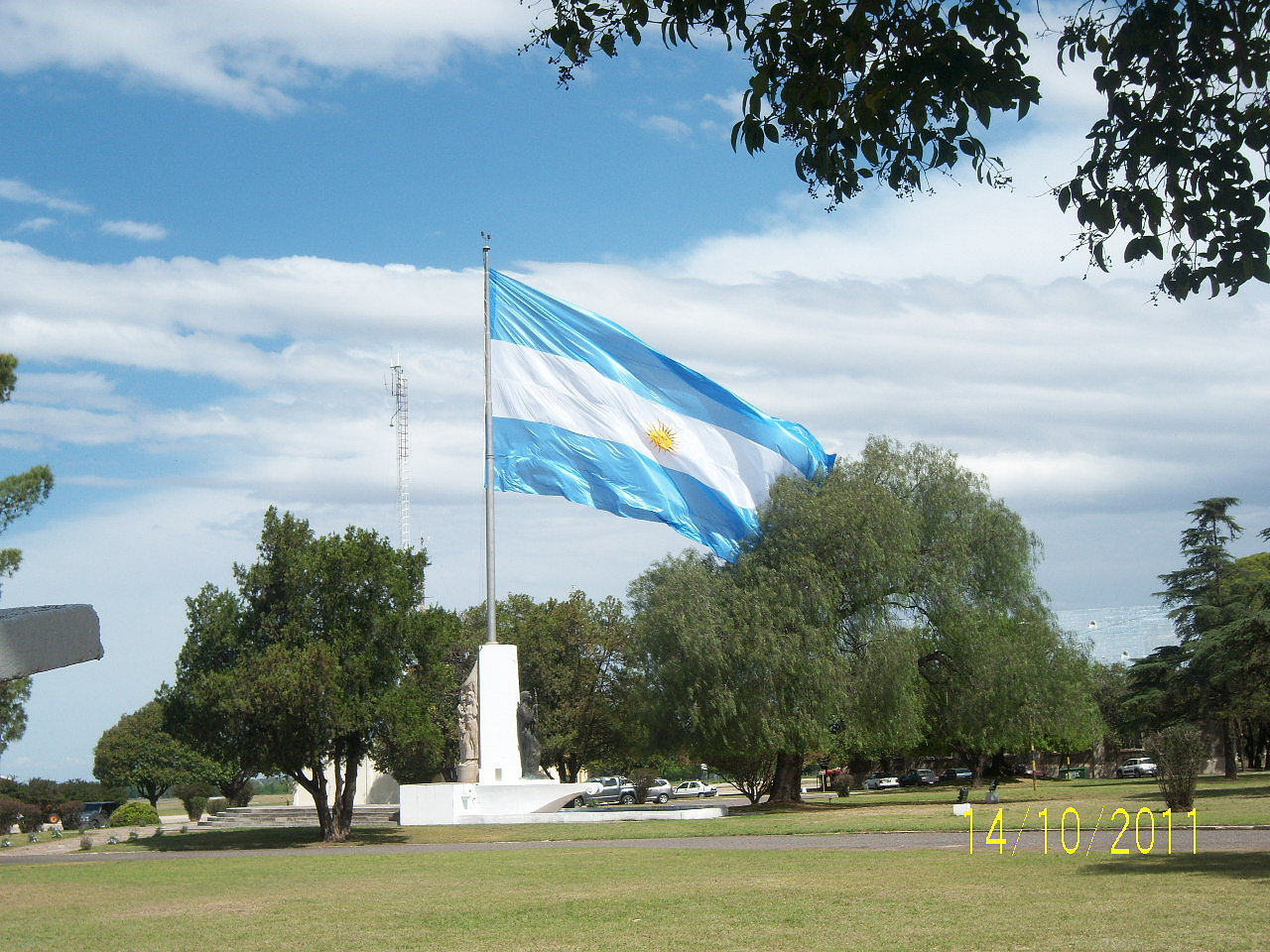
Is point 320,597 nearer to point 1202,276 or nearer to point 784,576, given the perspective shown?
point 784,576

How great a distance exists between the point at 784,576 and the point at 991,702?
796 centimetres

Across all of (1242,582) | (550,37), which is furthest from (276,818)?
(550,37)

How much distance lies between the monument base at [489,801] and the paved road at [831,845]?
166 inches

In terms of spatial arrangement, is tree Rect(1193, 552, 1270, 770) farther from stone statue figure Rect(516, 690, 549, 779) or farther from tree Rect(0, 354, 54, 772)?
tree Rect(0, 354, 54, 772)

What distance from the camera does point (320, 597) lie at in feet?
107

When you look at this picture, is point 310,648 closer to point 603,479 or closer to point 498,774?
point 498,774

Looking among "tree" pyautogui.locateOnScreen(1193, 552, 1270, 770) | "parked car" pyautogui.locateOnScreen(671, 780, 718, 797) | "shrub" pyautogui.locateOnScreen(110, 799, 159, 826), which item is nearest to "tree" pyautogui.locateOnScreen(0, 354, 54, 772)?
"shrub" pyautogui.locateOnScreen(110, 799, 159, 826)

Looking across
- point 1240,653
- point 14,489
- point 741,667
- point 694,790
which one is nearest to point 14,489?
point 14,489

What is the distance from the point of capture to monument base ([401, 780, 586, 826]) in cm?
3294

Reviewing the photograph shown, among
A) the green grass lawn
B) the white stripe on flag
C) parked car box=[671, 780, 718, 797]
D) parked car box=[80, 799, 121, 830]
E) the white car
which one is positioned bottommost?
parked car box=[671, 780, 718, 797]

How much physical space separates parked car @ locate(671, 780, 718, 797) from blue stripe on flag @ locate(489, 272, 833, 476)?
41126 mm

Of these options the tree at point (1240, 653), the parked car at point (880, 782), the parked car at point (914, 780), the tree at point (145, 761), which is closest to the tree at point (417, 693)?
the tree at point (1240, 653)

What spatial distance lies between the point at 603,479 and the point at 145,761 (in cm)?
5579
